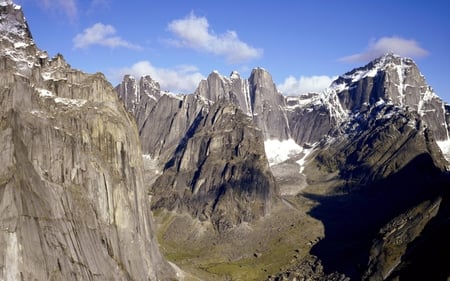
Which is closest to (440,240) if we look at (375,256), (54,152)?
(375,256)

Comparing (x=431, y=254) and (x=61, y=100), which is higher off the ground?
(x=61, y=100)

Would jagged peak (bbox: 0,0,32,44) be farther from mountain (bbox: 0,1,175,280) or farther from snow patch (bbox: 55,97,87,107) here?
snow patch (bbox: 55,97,87,107)

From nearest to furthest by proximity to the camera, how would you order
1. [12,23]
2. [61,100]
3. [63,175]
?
[63,175]
[12,23]
[61,100]

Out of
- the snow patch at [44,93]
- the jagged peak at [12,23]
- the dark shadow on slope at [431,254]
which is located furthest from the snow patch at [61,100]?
the dark shadow on slope at [431,254]

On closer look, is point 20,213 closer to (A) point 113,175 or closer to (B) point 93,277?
(B) point 93,277

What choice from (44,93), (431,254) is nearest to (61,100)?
(44,93)

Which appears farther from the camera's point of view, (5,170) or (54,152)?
(54,152)

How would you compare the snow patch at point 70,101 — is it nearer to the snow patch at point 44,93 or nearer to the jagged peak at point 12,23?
the snow patch at point 44,93

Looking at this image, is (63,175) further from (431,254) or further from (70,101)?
(431,254)
